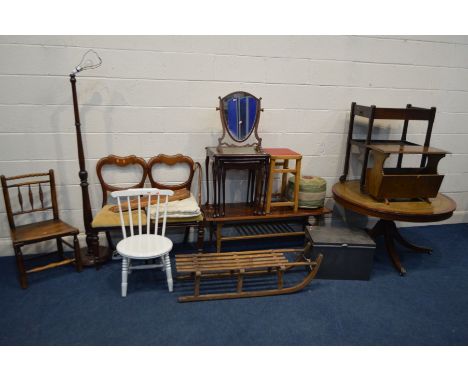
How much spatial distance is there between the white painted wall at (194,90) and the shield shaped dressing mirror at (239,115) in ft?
0.60

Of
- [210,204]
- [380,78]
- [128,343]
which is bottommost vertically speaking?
[128,343]

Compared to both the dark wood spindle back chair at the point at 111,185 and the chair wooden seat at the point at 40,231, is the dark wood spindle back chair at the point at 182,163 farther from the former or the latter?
the chair wooden seat at the point at 40,231

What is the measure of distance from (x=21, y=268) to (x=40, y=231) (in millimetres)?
277

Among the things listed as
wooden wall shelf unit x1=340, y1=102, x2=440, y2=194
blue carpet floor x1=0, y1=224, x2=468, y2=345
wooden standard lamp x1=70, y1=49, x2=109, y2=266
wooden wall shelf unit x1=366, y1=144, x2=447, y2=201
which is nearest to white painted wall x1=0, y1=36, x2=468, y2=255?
wooden standard lamp x1=70, y1=49, x2=109, y2=266

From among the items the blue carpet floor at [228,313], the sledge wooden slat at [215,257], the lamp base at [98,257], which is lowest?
the blue carpet floor at [228,313]

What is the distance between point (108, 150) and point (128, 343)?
4.98ft

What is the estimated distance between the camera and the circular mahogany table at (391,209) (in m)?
2.55

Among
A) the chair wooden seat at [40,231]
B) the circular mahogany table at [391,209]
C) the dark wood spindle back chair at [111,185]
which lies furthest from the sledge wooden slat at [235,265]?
the chair wooden seat at [40,231]

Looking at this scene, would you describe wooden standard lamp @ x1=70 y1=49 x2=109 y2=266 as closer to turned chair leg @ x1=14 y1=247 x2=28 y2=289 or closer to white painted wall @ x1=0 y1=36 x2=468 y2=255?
white painted wall @ x1=0 y1=36 x2=468 y2=255

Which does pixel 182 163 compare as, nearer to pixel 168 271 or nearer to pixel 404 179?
pixel 168 271

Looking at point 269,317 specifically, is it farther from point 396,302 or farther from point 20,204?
point 20,204

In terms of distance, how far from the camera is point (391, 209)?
Result: 2.57 m

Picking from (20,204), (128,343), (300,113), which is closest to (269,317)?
(128,343)

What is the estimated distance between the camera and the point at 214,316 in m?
2.25
